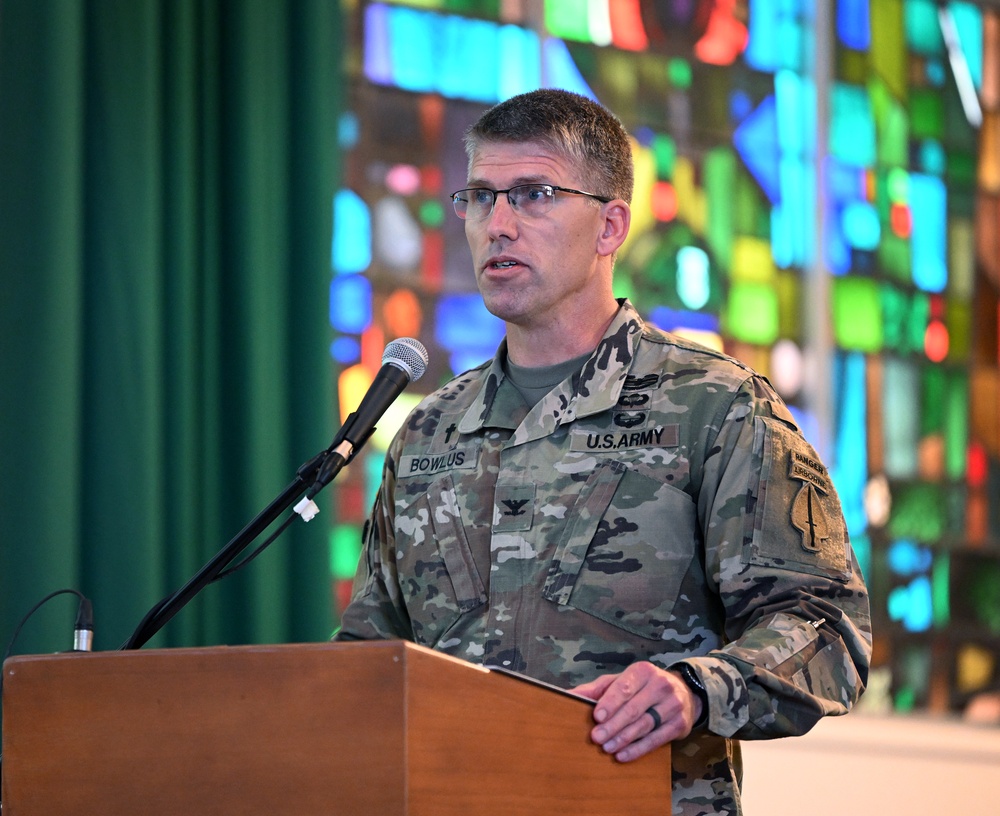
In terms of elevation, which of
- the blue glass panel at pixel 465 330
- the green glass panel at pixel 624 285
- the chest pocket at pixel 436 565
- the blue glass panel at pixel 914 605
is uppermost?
the green glass panel at pixel 624 285

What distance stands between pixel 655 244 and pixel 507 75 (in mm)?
759

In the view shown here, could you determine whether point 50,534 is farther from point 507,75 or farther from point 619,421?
point 507,75

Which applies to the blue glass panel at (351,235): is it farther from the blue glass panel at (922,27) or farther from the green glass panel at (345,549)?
the blue glass panel at (922,27)

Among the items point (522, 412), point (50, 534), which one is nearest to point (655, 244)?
point (50, 534)

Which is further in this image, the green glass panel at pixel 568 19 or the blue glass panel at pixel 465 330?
the green glass panel at pixel 568 19

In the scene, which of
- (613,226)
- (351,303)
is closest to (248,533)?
(613,226)

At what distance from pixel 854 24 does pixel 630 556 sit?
3.69 m

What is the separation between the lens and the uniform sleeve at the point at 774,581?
1668mm

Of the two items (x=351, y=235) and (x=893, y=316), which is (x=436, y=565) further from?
(x=893, y=316)

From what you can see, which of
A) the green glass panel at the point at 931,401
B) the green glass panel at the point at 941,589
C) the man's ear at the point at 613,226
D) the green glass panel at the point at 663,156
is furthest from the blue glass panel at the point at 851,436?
the man's ear at the point at 613,226

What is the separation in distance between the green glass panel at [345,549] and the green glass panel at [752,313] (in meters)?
1.58

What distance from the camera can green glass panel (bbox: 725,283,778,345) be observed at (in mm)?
4770

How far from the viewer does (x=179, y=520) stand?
339cm

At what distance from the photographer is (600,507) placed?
198cm
